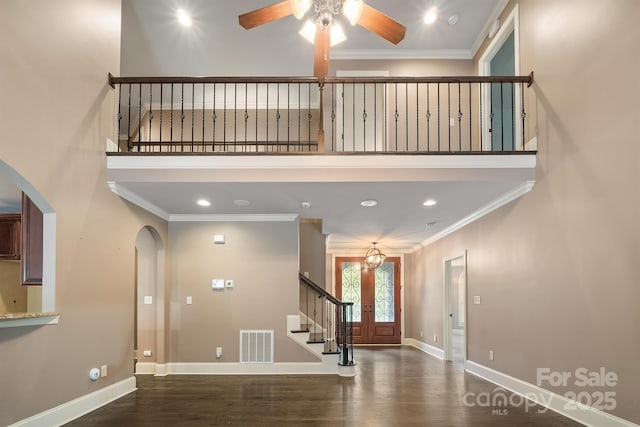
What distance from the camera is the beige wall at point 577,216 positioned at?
11.5 ft

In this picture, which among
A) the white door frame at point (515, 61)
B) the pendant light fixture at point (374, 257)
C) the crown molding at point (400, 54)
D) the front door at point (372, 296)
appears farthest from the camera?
the front door at point (372, 296)

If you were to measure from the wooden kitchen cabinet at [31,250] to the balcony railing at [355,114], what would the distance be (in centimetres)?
128

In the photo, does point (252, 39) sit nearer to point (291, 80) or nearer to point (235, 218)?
point (291, 80)

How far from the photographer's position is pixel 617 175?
3.60 m

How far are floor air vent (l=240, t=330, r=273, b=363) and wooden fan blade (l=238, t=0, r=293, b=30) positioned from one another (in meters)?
4.68

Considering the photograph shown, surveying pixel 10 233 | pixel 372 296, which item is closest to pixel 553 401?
pixel 10 233

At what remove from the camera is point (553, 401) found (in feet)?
14.7

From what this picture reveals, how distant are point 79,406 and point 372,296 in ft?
26.0

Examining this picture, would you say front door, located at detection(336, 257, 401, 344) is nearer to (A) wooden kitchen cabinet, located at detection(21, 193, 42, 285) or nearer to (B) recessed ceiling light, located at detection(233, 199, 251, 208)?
(B) recessed ceiling light, located at detection(233, 199, 251, 208)

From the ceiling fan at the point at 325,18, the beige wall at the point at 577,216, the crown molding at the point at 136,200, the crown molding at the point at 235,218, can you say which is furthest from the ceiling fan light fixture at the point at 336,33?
the crown molding at the point at 235,218

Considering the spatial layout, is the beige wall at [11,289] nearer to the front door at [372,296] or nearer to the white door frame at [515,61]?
the white door frame at [515,61]

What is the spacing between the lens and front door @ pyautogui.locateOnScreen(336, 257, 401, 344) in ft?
36.8

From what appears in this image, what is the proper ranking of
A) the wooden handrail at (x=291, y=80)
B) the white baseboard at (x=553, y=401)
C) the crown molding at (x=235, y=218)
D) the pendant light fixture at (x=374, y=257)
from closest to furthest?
the white baseboard at (x=553, y=401)
the wooden handrail at (x=291, y=80)
the crown molding at (x=235, y=218)
the pendant light fixture at (x=374, y=257)

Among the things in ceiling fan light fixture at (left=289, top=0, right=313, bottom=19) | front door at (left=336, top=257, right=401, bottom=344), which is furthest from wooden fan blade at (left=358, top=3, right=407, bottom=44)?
front door at (left=336, top=257, right=401, bottom=344)
